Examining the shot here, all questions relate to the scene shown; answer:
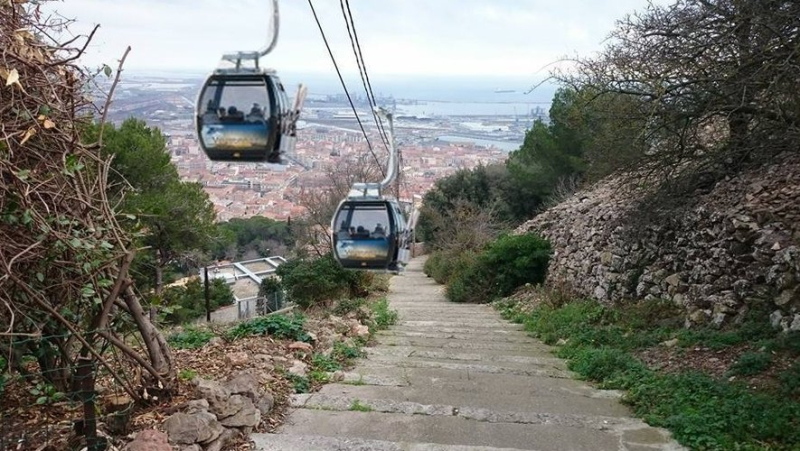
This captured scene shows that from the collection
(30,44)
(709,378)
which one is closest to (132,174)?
(30,44)

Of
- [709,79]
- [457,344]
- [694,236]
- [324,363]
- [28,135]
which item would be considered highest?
[709,79]

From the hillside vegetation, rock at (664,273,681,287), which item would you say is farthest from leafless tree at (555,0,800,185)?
rock at (664,273,681,287)

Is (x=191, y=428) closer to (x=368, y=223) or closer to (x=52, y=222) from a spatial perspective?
(x=52, y=222)

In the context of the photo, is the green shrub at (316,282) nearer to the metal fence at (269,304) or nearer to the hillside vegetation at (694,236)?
the metal fence at (269,304)

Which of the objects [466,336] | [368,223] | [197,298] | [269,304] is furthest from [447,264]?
[368,223]

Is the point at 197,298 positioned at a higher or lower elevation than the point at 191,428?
lower
